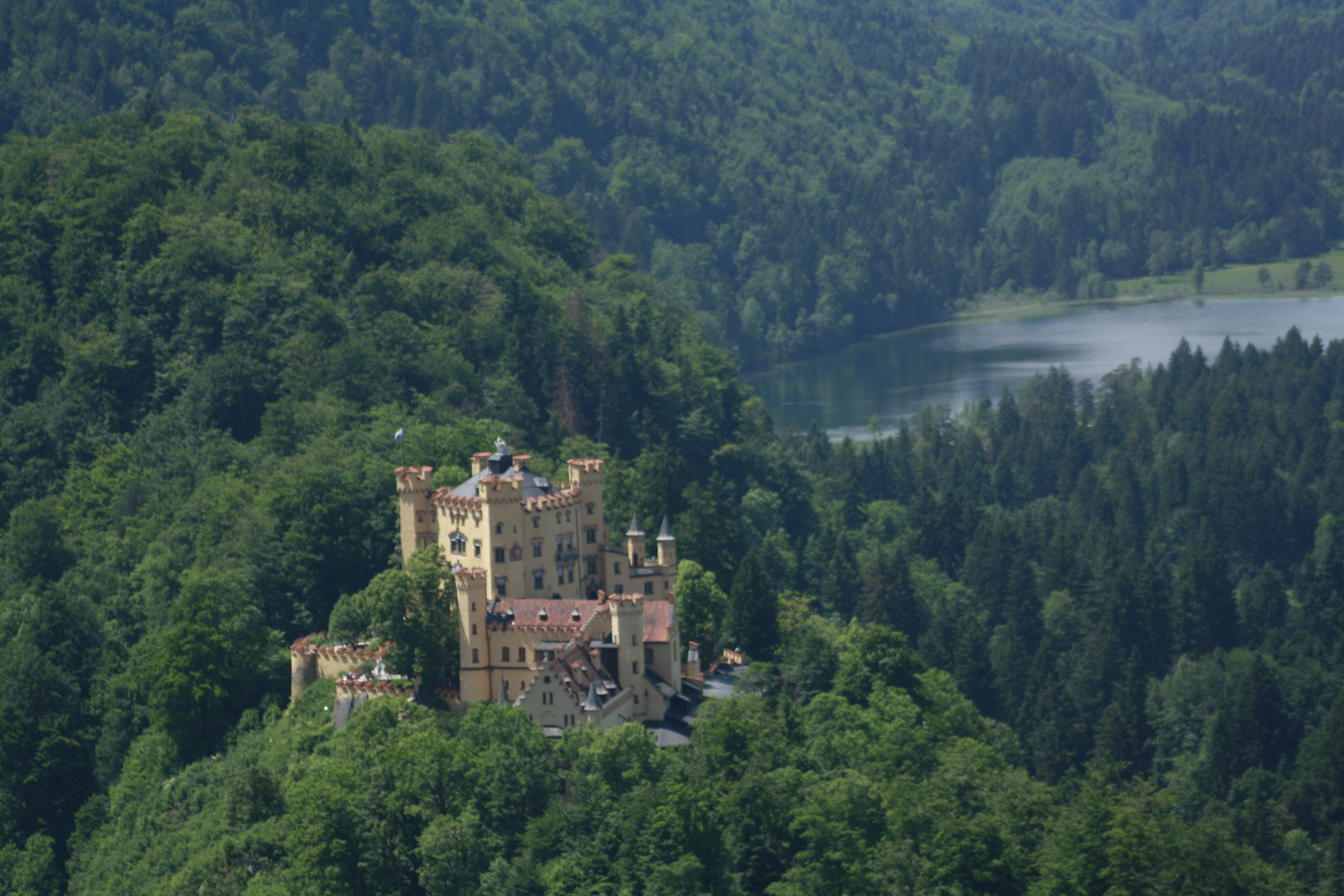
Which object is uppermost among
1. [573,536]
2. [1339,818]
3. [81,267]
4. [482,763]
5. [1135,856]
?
[81,267]

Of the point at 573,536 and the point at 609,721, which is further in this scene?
the point at 573,536

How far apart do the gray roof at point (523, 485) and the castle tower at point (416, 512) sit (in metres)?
1.62

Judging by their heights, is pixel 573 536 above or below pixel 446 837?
above

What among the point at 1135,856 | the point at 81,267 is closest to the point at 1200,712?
the point at 1135,856

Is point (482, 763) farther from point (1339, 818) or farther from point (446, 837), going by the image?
point (1339, 818)

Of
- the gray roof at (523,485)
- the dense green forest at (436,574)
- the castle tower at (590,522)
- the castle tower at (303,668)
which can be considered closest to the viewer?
the dense green forest at (436,574)

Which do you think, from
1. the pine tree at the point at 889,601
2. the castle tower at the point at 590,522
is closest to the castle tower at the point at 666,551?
the castle tower at the point at 590,522

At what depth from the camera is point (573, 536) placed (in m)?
104

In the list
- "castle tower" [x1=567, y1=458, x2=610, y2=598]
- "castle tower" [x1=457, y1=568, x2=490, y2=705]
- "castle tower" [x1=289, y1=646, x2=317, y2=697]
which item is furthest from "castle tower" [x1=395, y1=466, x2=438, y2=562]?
"castle tower" [x1=457, y1=568, x2=490, y2=705]

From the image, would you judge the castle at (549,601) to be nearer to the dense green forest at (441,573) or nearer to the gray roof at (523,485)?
the gray roof at (523,485)

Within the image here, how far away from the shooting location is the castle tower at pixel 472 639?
95688 mm

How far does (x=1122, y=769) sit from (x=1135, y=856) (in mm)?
42783

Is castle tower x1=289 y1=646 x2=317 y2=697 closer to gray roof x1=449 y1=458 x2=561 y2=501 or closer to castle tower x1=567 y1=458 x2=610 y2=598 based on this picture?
gray roof x1=449 y1=458 x2=561 y2=501

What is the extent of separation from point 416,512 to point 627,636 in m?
14.1
